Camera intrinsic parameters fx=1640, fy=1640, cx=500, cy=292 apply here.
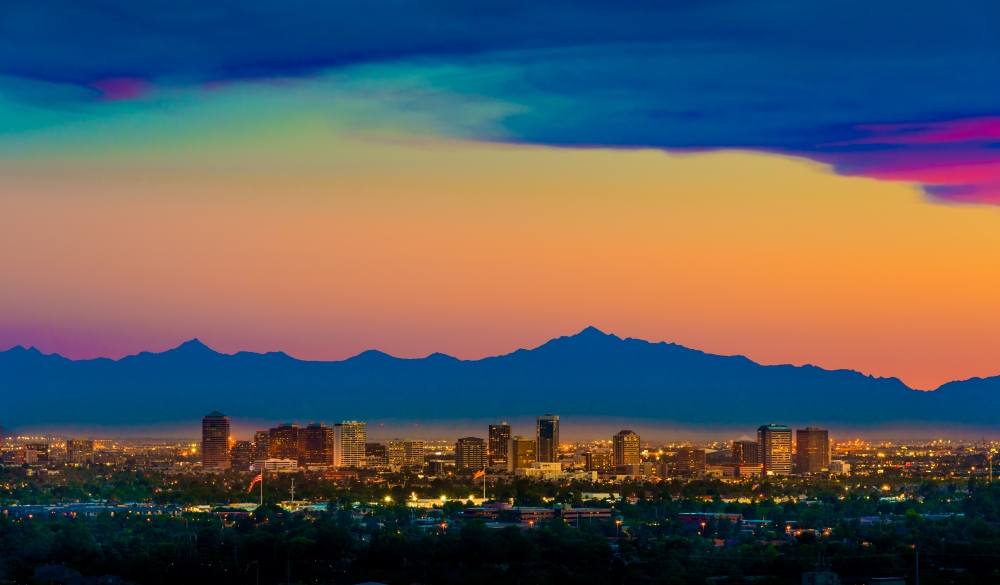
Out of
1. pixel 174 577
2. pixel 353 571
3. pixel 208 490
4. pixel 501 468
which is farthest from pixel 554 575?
pixel 501 468

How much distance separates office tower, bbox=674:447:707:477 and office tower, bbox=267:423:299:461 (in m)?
21.8

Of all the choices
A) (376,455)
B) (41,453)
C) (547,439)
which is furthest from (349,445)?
(41,453)

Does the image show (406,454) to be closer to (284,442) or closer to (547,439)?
(284,442)

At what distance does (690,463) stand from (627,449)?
5357 mm

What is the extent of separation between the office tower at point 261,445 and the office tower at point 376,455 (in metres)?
5.75

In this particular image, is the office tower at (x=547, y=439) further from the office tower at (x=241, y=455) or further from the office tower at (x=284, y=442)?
the office tower at (x=241, y=455)

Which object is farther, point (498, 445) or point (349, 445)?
point (349, 445)

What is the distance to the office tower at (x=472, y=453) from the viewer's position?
89875 millimetres

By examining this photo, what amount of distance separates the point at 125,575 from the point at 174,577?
0.72 metres

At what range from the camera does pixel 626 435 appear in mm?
93188

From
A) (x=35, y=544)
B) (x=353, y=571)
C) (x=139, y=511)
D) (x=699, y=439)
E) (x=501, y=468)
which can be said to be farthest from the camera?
(x=699, y=439)

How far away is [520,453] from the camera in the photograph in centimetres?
9288

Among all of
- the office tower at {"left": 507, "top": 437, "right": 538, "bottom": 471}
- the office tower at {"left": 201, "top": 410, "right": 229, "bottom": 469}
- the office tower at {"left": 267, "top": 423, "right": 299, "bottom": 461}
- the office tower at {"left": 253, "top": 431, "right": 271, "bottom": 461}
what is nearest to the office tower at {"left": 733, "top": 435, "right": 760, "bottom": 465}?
the office tower at {"left": 507, "top": 437, "right": 538, "bottom": 471}

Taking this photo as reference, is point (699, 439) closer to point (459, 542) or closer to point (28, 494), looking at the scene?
point (28, 494)
